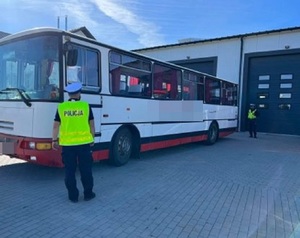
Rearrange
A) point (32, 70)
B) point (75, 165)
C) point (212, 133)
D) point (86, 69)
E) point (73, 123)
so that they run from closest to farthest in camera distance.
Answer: point (73, 123) < point (75, 165) < point (32, 70) < point (86, 69) < point (212, 133)

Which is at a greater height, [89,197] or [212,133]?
[212,133]

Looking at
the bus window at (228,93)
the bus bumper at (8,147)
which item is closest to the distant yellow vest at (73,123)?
the bus bumper at (8,147)

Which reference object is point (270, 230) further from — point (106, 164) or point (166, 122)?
point (166, 122)

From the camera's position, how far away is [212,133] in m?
11.7

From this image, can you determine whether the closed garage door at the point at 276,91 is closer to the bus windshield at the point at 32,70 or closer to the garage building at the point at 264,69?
the garage building at the point at 264,69

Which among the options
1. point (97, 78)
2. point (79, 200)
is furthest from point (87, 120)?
point (97, 78)

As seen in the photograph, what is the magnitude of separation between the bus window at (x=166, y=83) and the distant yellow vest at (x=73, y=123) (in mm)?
3651

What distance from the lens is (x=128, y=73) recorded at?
277 inches

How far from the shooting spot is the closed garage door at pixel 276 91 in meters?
15.3

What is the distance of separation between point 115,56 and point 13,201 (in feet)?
12.0

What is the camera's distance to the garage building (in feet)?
50.3

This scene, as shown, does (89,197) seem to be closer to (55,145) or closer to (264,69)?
(55,145)

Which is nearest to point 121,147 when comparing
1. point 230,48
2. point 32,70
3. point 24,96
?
point 24,96

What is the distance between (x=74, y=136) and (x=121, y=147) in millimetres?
2562
